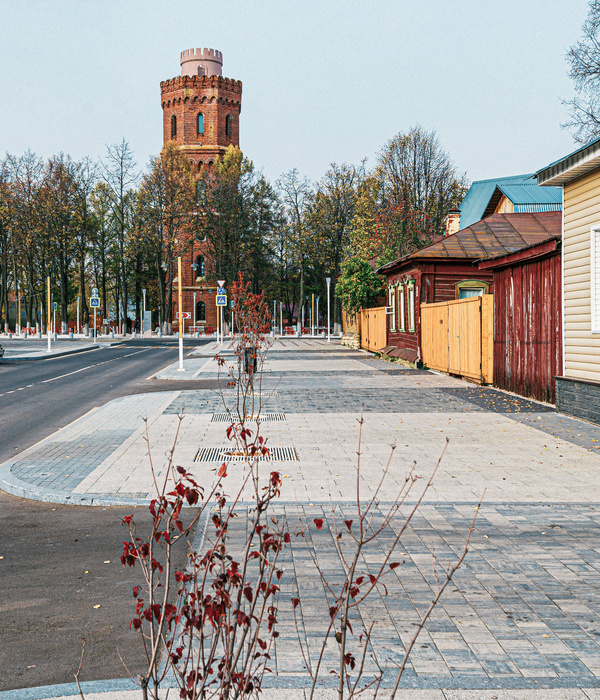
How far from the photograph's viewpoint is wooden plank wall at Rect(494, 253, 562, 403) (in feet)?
47.9

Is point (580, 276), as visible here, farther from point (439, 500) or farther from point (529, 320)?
point (439, 500)

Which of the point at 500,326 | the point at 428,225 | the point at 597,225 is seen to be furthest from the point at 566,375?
the point at 428,225

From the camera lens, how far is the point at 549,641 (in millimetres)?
4000

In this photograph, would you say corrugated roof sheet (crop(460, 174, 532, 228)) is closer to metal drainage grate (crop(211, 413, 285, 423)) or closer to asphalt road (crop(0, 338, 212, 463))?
asphalt road (crop(0, 338, 212, 463))

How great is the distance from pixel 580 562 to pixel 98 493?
180 inches

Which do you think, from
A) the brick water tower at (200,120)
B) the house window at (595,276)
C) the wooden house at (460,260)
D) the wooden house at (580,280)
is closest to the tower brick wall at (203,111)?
the brick water tower at (200,120)

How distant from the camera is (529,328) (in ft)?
51.7

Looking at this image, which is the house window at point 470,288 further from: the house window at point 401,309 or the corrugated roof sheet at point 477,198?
the corrugated roof sheet at point 477,198

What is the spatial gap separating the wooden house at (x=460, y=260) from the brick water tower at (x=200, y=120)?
184ft

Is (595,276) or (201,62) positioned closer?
(595,276)

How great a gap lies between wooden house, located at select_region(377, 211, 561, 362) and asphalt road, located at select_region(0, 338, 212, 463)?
9.82m

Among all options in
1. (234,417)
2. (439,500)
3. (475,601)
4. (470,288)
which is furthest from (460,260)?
(475,601)

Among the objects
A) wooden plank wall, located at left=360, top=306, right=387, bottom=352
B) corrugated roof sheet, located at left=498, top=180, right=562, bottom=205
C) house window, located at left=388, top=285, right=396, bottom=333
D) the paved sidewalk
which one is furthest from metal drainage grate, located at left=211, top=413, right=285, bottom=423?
corrugated roof sheet, located at left=498, top=180, right=562, bottom=205

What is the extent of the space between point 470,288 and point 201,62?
68.2m
